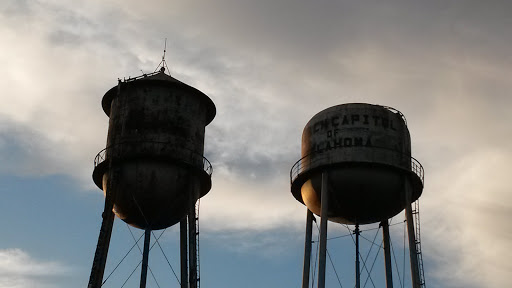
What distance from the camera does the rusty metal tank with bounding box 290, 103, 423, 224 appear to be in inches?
1136

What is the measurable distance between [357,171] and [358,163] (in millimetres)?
324

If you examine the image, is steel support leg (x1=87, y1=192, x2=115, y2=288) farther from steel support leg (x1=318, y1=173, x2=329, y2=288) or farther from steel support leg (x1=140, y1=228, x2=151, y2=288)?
steel support leg (x1=318, y1=173, x2=329, y2=288)

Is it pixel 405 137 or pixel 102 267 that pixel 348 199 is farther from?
pixel 102 267

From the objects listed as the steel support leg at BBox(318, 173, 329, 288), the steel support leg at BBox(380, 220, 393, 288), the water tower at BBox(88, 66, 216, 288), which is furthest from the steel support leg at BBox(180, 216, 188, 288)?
the steel support leg at BBox(380, 220, 393, 288)

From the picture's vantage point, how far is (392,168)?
28984 millimetres

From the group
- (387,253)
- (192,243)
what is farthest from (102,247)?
(387,253)

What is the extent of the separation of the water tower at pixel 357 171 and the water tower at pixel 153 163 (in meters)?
4.69

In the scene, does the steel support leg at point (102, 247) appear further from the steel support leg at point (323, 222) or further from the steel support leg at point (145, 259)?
the steel support leg at point (323, 222)

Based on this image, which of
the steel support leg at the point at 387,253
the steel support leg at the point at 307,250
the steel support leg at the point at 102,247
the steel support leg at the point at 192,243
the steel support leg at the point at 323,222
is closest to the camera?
the steel support leg at the point at 102,247

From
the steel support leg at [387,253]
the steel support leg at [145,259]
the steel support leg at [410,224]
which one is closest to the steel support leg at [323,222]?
the steel support leg at [410,224]

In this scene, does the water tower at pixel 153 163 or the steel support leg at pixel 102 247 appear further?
the water tower at pixel 153 163

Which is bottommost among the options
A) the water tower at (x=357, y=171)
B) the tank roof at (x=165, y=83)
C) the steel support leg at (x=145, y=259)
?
the steel support leg at (x=145, y=259)

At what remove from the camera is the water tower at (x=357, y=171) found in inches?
1133

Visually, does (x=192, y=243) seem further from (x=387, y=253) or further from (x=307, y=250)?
(x=387, y=253)
